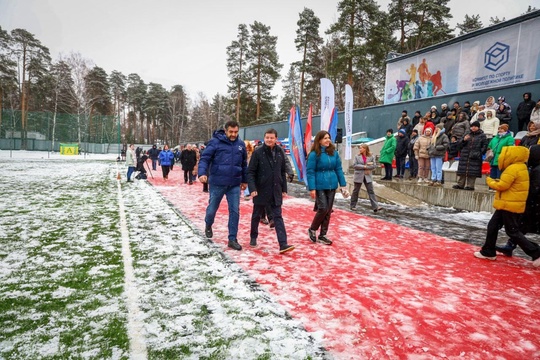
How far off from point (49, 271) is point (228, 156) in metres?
2.76

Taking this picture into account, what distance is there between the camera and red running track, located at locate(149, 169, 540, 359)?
2.45 metres

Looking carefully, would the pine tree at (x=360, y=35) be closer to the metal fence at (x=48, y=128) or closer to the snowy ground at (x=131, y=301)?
the snowy ground at (x=131, y=301)

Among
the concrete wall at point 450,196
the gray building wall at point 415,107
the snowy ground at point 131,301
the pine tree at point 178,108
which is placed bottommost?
the snowy ground at point 131,301

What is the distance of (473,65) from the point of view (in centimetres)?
1520

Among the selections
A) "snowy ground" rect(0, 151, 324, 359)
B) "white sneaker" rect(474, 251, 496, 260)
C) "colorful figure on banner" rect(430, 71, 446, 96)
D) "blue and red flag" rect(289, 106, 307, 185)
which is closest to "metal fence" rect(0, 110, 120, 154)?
"blue and red flag" rect(289, 106, 307, 185)

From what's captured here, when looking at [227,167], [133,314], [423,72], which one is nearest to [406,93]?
[423,72]

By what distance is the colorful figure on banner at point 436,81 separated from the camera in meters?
17.2

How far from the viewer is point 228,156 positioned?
4.93 metres

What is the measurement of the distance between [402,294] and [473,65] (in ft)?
53.2

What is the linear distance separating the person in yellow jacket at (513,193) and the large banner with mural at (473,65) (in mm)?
12005

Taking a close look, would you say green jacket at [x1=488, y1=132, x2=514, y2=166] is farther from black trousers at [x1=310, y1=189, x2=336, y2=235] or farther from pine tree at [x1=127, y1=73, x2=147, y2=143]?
pine tree at [x1=127, y1=73, x2=147, y2=143]

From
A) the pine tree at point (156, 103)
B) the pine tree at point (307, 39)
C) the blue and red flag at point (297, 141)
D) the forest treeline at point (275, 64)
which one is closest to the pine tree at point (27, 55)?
the forest treeline at point (275, 64)

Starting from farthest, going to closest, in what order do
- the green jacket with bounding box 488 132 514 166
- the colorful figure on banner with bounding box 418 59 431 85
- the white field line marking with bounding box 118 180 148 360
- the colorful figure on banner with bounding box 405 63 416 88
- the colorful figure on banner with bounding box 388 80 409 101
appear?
the colorful figure on banner with bounding box 388 80 409 101 < the colorful figure on banner with bounding box 405 63 416 88 < the colorful figure on banner with bounding box 418 59 431 85 < the green jacket with bounding box 488 132 514 166 < the white field line marking with bounding box 118 180 148 360

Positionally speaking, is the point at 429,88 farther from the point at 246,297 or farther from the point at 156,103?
the point at 156,103
